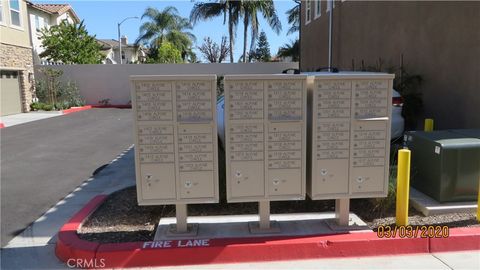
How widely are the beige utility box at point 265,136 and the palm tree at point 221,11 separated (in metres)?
27.0

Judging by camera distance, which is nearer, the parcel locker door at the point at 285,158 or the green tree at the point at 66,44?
the parcel locker door at the point at 285,158

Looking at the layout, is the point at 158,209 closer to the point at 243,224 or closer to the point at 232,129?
the point at 243,224

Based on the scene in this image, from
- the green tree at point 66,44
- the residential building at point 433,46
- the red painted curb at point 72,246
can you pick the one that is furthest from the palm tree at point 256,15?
the red painted curb at point 72,246

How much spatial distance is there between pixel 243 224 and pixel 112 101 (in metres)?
23.4

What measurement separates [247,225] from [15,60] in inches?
766

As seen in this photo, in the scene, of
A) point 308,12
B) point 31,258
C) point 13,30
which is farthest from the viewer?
point 308,12

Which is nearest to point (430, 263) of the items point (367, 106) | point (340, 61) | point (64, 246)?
point (367, 106)

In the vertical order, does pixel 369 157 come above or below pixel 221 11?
below

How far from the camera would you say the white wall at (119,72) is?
2550 cm

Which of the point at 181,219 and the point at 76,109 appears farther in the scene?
the point at 76,109

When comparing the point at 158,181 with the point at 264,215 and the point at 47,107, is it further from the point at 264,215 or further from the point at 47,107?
the point at 47,107

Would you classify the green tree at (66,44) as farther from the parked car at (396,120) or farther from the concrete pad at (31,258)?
the concrete pad at (31,258)

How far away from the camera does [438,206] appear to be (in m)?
4.77
